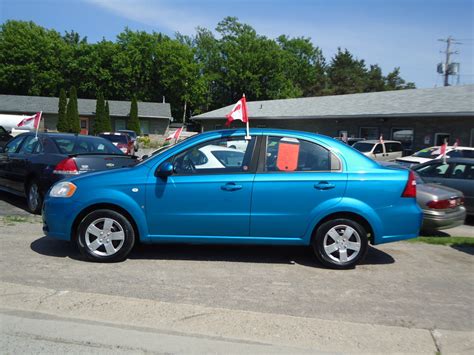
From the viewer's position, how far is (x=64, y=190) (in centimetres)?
574

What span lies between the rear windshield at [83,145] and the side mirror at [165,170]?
12.8 feet

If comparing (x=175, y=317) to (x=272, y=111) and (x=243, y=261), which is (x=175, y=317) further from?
(x=272, y=111)

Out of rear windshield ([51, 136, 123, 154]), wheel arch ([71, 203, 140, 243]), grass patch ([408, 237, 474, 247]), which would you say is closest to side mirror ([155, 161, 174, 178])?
wheel arch ([71, 203, 140, 243])

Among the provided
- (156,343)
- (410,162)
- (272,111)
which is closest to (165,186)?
(156,343)

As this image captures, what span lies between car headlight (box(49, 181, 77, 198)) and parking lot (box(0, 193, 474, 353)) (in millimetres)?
830

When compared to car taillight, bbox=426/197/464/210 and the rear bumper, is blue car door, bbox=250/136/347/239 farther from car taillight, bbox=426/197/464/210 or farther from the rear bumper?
car taillight, bbox=426/197/464/210

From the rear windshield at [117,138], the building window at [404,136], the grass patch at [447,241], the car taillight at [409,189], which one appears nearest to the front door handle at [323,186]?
the car taillight at [409,189]

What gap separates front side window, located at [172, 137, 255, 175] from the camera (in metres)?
5.75

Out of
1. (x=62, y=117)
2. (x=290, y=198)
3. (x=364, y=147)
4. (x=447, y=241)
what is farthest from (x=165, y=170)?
(x=62, y=117)

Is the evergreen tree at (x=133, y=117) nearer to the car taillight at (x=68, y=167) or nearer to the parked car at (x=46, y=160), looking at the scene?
the parked car at (x=46, y=160)

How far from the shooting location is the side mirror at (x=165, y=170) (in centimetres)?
555

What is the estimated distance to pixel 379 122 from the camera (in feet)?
89.0

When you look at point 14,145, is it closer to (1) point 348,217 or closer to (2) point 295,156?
(2) point 295,156

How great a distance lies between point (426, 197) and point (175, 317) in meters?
5.77
